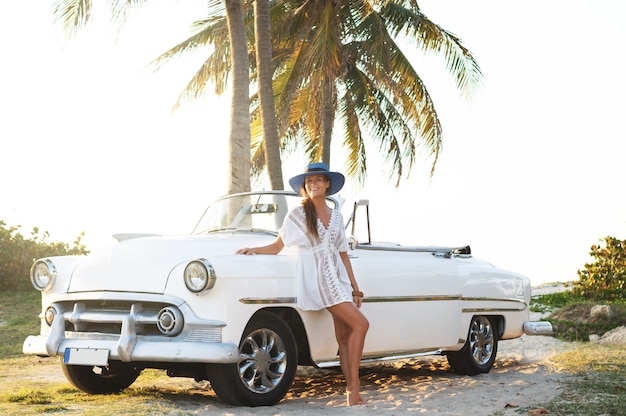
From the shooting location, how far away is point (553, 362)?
1102 centimetres

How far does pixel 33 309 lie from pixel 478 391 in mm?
12690

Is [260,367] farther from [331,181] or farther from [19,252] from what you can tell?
[19,252]

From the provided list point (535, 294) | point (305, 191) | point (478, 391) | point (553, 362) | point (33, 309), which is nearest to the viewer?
point (305, 191)

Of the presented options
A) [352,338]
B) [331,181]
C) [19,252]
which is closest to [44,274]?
[331,181]

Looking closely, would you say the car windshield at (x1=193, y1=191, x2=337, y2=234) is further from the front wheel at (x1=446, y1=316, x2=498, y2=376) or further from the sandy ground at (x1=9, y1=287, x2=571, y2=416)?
the front wheel at (x1=446, y1=316, x2=498, y2=376)

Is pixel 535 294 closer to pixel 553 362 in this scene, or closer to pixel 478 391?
pixel 553 362

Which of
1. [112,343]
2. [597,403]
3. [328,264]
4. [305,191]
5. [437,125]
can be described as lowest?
[597,403]

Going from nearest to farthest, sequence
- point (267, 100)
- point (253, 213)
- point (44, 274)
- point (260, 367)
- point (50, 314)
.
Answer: point (260, 367), point (50, 314), point (44, 274), point (253, 213), point (267, 100)

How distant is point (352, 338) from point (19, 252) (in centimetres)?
1626

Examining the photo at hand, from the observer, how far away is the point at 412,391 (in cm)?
845

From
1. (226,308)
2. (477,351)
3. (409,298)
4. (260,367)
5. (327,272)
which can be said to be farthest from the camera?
(477,351)

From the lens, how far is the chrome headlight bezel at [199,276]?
6762 mm

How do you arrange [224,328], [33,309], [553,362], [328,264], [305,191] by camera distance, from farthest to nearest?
[33,309], [553,362], [305,191], [328,264], [224,328]

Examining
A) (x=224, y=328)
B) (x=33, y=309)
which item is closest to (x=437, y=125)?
(x=33, y=309)
